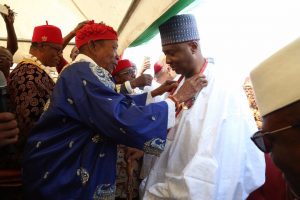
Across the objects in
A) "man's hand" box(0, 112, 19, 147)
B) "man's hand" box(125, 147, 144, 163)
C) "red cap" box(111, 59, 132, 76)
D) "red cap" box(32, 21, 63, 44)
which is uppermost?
"red cap" box(32, 21, 63, 44)

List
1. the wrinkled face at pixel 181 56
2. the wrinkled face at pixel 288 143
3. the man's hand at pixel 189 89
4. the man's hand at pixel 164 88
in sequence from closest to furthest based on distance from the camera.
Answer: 1. the wrinkled face at pixel 288 143
2. the man's hand at pixel 189 89
3. the wrinkled face at pixel 181 56
4. the man's hand at pixel 164 88

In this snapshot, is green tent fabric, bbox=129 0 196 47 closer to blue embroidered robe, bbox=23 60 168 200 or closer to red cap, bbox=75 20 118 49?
red cap, bbox=75 20 118 49

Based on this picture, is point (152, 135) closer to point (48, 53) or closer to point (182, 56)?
point (182, 56)

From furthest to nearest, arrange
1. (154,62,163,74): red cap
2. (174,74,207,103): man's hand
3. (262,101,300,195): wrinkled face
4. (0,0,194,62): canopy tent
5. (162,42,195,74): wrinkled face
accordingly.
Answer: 1. (154,62,163,74): red cap
2. (0,0,194,62): canopy tent
3. (162,42,195,74): wrinkled face
4. (174,74,207,103): man's hand
5. (262,101,300,195): wrinkled face

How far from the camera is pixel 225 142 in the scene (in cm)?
Answer: 174

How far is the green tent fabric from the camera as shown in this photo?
2.25 meters

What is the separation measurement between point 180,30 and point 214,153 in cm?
90

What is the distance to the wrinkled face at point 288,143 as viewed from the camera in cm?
101

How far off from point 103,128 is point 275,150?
0.98 metres

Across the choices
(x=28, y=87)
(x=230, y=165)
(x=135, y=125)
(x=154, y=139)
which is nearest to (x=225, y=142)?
(x=230, y=165)

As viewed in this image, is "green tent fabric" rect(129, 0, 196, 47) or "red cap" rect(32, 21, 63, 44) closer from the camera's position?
"green tent fabric" rect(129, 0, 196, 47)

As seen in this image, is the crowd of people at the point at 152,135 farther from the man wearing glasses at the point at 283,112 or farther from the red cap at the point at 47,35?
the red cap at the point at 47,35

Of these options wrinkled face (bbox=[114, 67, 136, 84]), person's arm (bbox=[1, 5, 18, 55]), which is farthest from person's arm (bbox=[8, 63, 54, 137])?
wrinkled face (bbox=[114, 67, 136, 84])

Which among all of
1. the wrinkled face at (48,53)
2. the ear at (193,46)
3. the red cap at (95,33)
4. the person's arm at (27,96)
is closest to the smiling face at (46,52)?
the wrinkled face at (48,53)
